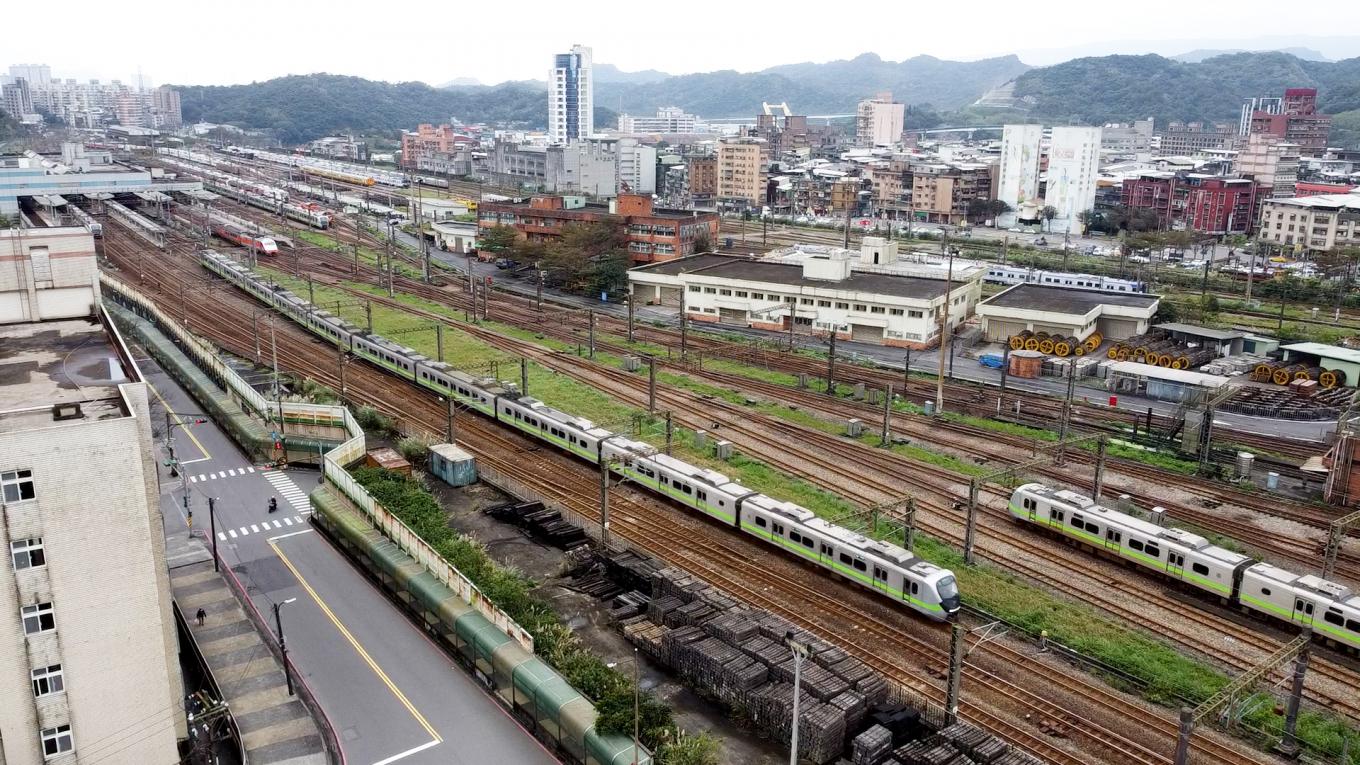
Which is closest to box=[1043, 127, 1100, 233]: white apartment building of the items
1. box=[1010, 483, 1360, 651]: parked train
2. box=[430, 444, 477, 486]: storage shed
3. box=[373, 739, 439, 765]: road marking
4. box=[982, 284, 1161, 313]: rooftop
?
box=[982, 284, 1161, 313]: rooftop

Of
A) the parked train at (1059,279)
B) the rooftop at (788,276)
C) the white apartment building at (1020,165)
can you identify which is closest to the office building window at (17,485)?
the rooftop at (788,276)

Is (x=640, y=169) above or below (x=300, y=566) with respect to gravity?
above

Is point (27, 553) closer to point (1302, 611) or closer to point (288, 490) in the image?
point (288, 490)

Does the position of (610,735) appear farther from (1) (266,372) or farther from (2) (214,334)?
(2) (214,334)

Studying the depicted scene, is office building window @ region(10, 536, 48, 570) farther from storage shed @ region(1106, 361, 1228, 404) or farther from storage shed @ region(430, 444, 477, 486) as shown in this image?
storage shed @ region(1106, 361, 1228, 404)

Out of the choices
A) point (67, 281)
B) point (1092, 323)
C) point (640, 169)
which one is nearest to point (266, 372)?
point (67, 281)

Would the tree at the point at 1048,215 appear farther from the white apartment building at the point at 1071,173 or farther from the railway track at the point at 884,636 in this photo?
the railway track at the point at 884,636
